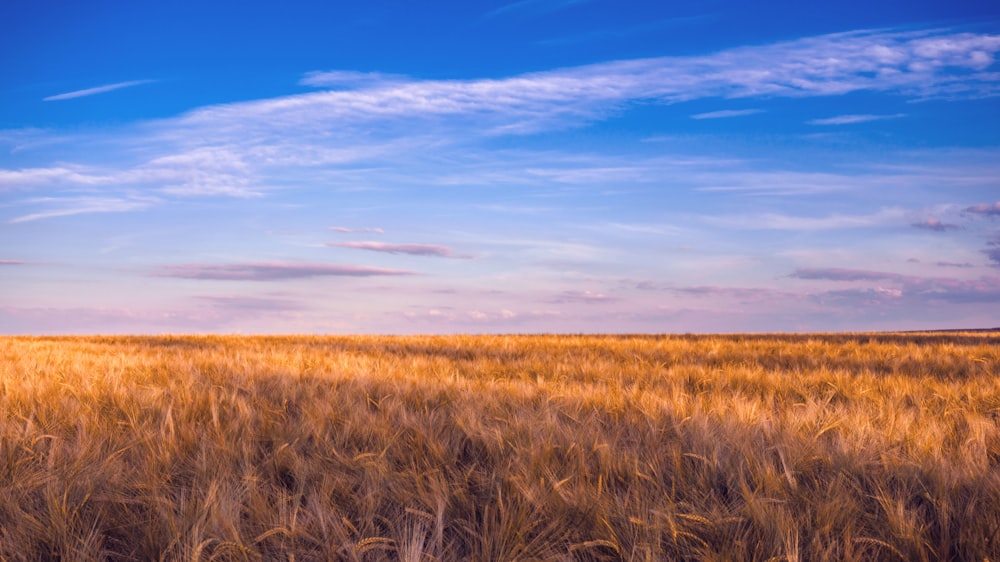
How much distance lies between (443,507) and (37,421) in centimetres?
288

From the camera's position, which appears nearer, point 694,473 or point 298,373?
point 694,473

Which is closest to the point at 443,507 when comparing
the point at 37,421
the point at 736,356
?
the point at 37,421

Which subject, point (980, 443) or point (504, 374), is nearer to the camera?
point (980, 443)

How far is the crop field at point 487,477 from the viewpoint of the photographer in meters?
1.84

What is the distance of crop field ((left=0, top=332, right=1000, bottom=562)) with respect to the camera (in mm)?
1844

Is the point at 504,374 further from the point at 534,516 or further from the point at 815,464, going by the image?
the point at 534,516

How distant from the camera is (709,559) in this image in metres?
1.69

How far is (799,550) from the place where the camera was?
1777mm

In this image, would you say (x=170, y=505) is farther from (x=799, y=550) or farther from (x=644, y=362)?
(x=644, y=362)

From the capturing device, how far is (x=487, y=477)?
7.89ft

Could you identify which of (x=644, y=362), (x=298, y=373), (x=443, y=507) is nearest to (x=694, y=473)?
(x=443, y=507)

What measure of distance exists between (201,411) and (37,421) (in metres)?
0.84

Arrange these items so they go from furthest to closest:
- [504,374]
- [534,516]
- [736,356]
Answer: [736,356], [504,374], [534,516]

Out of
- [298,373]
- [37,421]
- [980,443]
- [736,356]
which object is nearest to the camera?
[980,443]
